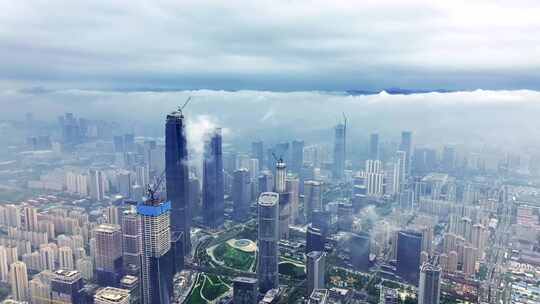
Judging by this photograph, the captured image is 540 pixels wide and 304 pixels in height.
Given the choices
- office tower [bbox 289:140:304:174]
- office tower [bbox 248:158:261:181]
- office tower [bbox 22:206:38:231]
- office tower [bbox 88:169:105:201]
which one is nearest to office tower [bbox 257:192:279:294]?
office tower [bbox 22:206:38:231]

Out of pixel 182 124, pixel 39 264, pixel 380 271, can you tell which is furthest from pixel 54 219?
pixel 380 271

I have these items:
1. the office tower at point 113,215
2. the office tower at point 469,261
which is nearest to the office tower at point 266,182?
the office tower at point 113,215

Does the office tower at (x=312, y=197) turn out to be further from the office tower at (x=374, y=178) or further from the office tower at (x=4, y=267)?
the office tower at (x=4, y=267)

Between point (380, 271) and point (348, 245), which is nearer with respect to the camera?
point (380, 271)

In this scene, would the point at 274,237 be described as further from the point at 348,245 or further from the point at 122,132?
the point at 122,132

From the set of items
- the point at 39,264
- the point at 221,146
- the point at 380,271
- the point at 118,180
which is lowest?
the point at 380,271

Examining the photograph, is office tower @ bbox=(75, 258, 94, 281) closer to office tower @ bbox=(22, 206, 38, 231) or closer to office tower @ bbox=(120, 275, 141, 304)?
office tower @ bbox=(120, 275, 141, 304)

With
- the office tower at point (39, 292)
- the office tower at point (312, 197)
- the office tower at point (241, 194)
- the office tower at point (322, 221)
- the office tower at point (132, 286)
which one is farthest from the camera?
the office tower at point (241, 194)
